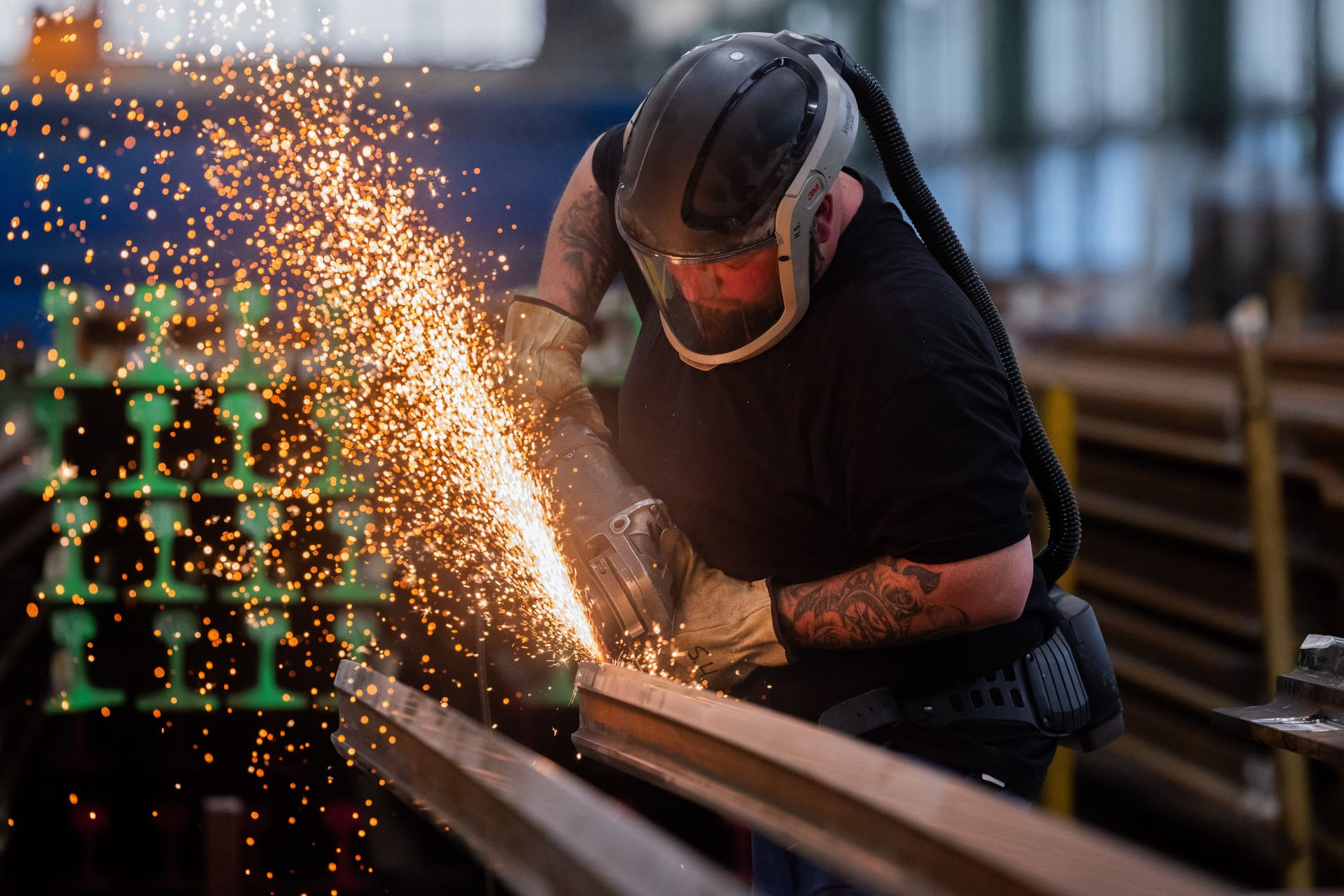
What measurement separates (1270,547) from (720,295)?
2924 millimetres

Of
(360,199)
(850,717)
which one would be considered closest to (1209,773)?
(850,717)

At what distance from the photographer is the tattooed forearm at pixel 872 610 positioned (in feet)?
5.39

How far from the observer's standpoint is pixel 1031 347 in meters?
10.2

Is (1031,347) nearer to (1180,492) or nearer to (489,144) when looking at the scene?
(1180,492)

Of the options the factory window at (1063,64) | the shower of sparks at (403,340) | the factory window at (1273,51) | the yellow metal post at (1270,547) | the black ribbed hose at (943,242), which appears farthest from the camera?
the factory window at (1063,64)

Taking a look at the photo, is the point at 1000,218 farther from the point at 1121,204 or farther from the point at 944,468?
the point at 944,468

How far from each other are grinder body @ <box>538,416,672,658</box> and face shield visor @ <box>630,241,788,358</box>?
24 centimetres

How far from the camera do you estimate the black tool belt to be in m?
1.79

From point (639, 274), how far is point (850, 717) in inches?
31.1

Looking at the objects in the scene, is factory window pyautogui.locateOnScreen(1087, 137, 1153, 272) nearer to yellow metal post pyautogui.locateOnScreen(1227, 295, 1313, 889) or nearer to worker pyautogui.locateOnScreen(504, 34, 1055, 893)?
yellow metal post pyautogui.locateOnScreen(1227, 295, 1313, 889)

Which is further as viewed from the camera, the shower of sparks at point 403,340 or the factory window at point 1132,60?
the factory window at point 1132,60

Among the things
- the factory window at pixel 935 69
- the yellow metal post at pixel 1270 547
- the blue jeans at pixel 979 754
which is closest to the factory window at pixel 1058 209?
the factory window at pixel 935 69

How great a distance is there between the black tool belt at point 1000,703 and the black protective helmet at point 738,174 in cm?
54

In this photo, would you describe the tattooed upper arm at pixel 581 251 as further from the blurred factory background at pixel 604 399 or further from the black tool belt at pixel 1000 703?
the black tool belt at pixel 1000 703
